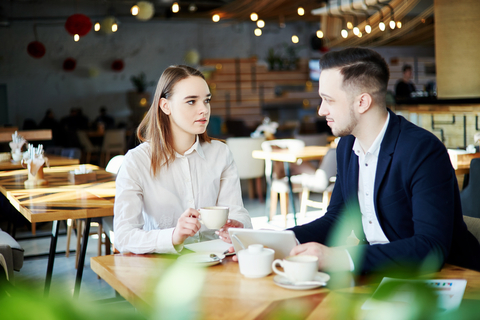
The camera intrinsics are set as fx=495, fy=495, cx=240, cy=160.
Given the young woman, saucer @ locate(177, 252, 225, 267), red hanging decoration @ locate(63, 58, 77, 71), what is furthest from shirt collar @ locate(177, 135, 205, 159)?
red hanging decoration @ locate(63, 58, 77, 71)

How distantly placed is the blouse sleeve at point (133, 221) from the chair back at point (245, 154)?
395cm

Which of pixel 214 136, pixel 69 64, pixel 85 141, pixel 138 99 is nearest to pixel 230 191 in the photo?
pixel 214 136

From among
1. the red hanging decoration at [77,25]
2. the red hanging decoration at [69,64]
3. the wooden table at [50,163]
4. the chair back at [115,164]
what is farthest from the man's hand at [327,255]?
the red hanging decoration at [69,64]

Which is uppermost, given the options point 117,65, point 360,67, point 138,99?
point 117,65

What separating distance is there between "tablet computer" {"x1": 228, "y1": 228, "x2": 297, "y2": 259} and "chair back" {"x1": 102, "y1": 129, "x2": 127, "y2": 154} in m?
9.27

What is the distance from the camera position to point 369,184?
1626 mm

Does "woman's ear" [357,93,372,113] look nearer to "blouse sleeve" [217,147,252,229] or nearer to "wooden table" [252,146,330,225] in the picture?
"blouse sleeve" [217,147,252,229]

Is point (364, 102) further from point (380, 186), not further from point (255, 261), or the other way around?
point (255, 261)

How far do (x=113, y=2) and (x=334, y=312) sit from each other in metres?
13.8

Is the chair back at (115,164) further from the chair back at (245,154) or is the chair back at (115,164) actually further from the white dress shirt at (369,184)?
the white dress shirt at (369,184)

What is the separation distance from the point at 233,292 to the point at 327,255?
27 centimetres

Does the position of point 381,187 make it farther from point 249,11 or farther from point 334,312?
point 249,11

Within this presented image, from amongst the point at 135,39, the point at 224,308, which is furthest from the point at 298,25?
the point at 224,308

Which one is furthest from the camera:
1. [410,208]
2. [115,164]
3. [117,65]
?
[117,65]
